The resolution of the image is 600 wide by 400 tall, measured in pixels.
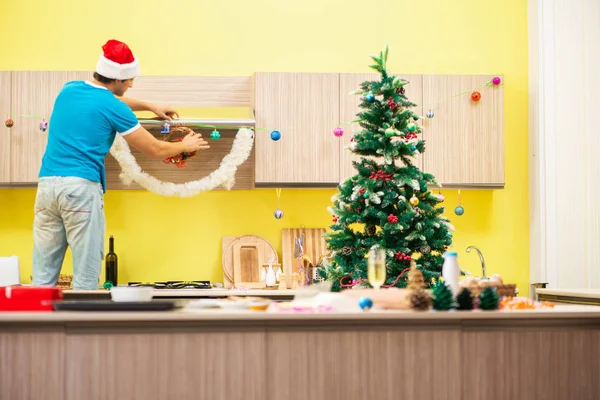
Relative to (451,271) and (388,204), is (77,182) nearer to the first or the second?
(388,204)

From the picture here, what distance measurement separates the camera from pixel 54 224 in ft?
11.6

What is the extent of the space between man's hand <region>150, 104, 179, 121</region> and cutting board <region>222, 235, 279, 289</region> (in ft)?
2.87

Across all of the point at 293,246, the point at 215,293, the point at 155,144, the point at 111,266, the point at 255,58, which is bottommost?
the point at 215,293

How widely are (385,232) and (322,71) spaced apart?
1598mm

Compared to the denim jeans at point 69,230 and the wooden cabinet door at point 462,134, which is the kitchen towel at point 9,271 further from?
the wooden cabinet door at point 462,134

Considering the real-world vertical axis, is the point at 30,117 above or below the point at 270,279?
above

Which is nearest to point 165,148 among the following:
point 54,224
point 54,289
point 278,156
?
point 54,224

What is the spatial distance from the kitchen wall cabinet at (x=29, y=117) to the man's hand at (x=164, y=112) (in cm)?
66

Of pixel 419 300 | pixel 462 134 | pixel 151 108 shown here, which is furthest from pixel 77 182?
pixel 462 134

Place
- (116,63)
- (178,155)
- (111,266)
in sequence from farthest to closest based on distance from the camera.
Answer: (111,266), (178,155), (116,63)

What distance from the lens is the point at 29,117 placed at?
15.2 ft

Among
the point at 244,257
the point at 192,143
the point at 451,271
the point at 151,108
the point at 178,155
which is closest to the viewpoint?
the point at 451,271

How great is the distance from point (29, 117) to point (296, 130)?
1.55 m

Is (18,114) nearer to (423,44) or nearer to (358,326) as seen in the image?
(423,44)
